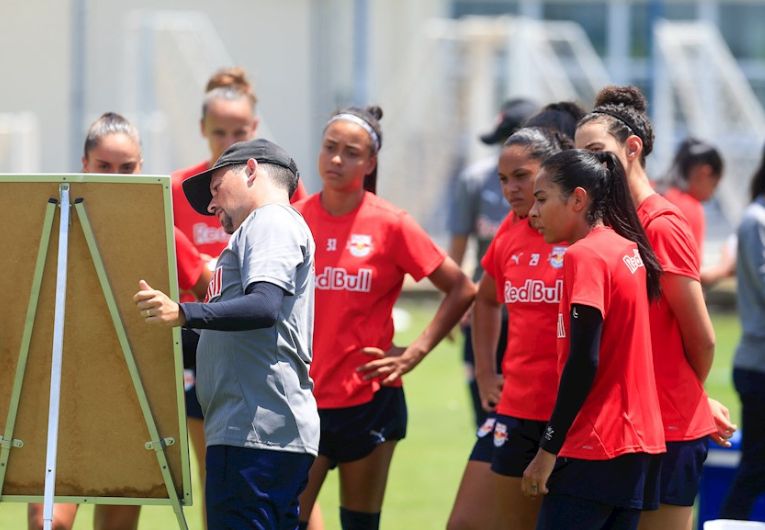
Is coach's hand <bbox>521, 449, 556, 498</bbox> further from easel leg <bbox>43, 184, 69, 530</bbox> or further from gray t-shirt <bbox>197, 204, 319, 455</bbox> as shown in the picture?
easel leg <bbox>43, 184, 69, 530</bbox>

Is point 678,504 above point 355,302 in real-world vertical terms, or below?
below

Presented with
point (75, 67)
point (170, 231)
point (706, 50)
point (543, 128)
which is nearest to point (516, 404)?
point (543, 128)

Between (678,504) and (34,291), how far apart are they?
7.34 ft

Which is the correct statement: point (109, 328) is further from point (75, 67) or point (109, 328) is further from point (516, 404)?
point (75, 67)

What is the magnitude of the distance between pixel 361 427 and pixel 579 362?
1.45 meters

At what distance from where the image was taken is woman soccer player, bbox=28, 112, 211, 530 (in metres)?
5.11

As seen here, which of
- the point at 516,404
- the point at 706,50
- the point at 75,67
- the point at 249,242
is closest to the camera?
the point at 249,242

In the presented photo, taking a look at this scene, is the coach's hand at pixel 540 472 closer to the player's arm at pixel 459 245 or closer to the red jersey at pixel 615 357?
the red jersey at pixel 615 357

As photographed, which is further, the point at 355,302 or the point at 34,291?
the point at 355,302

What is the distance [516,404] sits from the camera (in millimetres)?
4867

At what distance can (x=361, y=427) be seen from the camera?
5.29 meters

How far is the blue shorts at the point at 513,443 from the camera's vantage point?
483 centimetres

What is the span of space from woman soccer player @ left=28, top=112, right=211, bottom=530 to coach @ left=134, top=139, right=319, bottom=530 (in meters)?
0.88

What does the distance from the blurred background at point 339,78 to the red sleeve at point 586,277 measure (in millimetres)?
10386
